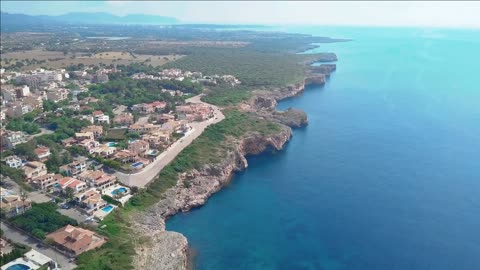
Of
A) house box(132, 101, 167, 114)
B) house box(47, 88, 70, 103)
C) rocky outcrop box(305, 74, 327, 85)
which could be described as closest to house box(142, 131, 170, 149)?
house box(132, 101, 167, 114)

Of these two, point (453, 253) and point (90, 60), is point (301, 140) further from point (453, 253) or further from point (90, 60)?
point (90, 60)

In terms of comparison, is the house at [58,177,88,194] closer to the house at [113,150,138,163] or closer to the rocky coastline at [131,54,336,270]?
the house at [113,150,138,163]

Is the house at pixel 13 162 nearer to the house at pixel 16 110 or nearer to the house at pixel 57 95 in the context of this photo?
the house at pixel 16 110

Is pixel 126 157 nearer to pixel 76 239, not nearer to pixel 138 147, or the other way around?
pixel 138 147

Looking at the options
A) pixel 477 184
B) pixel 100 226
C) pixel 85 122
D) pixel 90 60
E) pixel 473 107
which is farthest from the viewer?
pixel 90 60

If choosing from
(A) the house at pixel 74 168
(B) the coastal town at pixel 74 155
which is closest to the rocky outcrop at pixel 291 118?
(B) the coastal town at pixel 74 155

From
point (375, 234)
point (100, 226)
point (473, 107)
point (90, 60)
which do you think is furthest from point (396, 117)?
point (90, 60)
